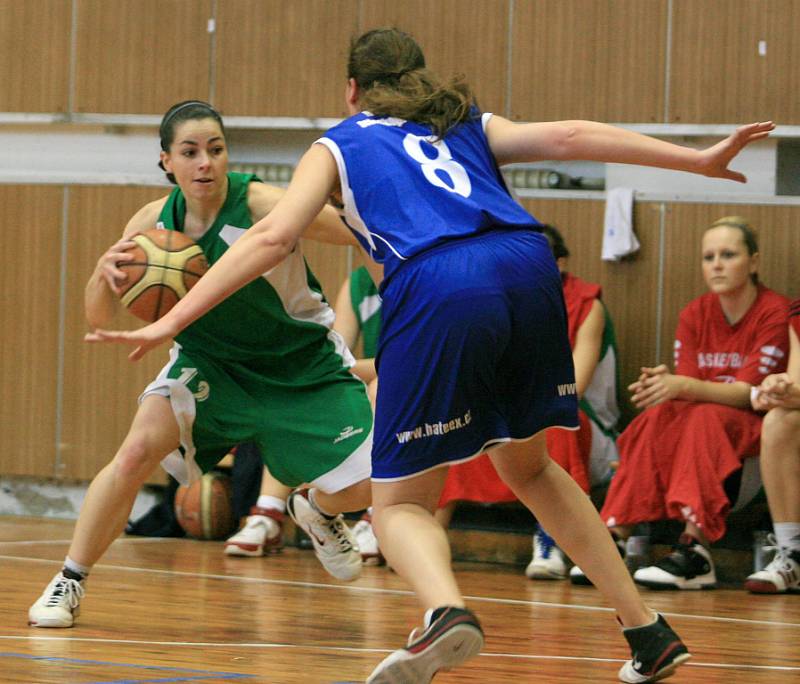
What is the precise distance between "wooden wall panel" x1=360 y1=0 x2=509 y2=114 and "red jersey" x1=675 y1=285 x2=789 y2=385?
1.51m

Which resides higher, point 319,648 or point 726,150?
point 726,150

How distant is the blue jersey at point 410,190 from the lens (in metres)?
2.67

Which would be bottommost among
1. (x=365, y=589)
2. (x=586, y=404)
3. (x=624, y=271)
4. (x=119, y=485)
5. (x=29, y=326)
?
(x=365, y=589)

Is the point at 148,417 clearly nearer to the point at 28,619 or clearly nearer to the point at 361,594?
the point at 28,619

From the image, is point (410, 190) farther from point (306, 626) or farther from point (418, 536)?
point (306, 626)

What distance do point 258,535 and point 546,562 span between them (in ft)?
4.14

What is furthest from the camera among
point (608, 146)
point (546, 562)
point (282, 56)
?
point (282, 56)

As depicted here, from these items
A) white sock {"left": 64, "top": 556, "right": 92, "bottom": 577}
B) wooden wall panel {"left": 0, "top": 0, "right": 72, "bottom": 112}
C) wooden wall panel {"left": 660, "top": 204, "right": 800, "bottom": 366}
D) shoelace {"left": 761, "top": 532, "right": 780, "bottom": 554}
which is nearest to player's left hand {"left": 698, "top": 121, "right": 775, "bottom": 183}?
white sock {"left": 64, "top": 556, "right": 92, "bottom": 577}

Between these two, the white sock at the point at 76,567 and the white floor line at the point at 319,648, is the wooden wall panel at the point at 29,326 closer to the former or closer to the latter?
the white sock at the point at 76,567

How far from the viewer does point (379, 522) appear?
8.77 feet

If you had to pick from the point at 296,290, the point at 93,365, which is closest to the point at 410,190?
the point at 296,290

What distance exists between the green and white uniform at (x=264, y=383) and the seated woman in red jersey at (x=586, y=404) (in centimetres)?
169

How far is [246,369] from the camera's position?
4.10 meters

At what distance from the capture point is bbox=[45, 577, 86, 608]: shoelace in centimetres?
376
